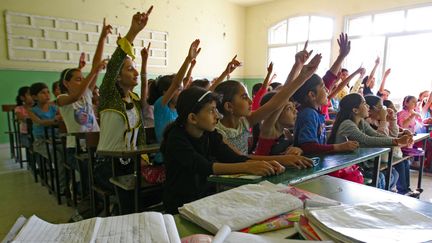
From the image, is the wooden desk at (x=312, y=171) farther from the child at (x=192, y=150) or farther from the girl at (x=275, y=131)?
the girl at (x=275, y=131)

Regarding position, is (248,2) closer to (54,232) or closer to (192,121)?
(192,121)

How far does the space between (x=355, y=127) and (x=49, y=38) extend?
5207 millimetres

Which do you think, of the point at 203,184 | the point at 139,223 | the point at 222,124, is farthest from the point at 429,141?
the point at 139,223

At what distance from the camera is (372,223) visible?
67 centimetres

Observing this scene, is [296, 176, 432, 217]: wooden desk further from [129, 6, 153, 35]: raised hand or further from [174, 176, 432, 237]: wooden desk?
[129, 6, 153, 35]: raised hand

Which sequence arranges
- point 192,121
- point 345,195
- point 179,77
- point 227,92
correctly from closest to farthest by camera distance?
point 345,195 → point 192,121 → point 227,92 → point 179,77

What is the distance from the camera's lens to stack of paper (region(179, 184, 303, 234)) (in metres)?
0.71

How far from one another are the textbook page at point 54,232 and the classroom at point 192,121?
0.01 m

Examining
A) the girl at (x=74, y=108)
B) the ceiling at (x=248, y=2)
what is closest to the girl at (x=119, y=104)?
the girl at (x=74, y=108)

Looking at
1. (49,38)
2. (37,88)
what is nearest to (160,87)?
(37,88)

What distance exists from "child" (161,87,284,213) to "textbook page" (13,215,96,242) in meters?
0.64

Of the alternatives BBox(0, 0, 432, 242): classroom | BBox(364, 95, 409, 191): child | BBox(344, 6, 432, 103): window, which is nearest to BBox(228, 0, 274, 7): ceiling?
BBox(0, 0, 432, 242): classroom

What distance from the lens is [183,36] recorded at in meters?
7.38

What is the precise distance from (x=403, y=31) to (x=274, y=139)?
5.40 meters
